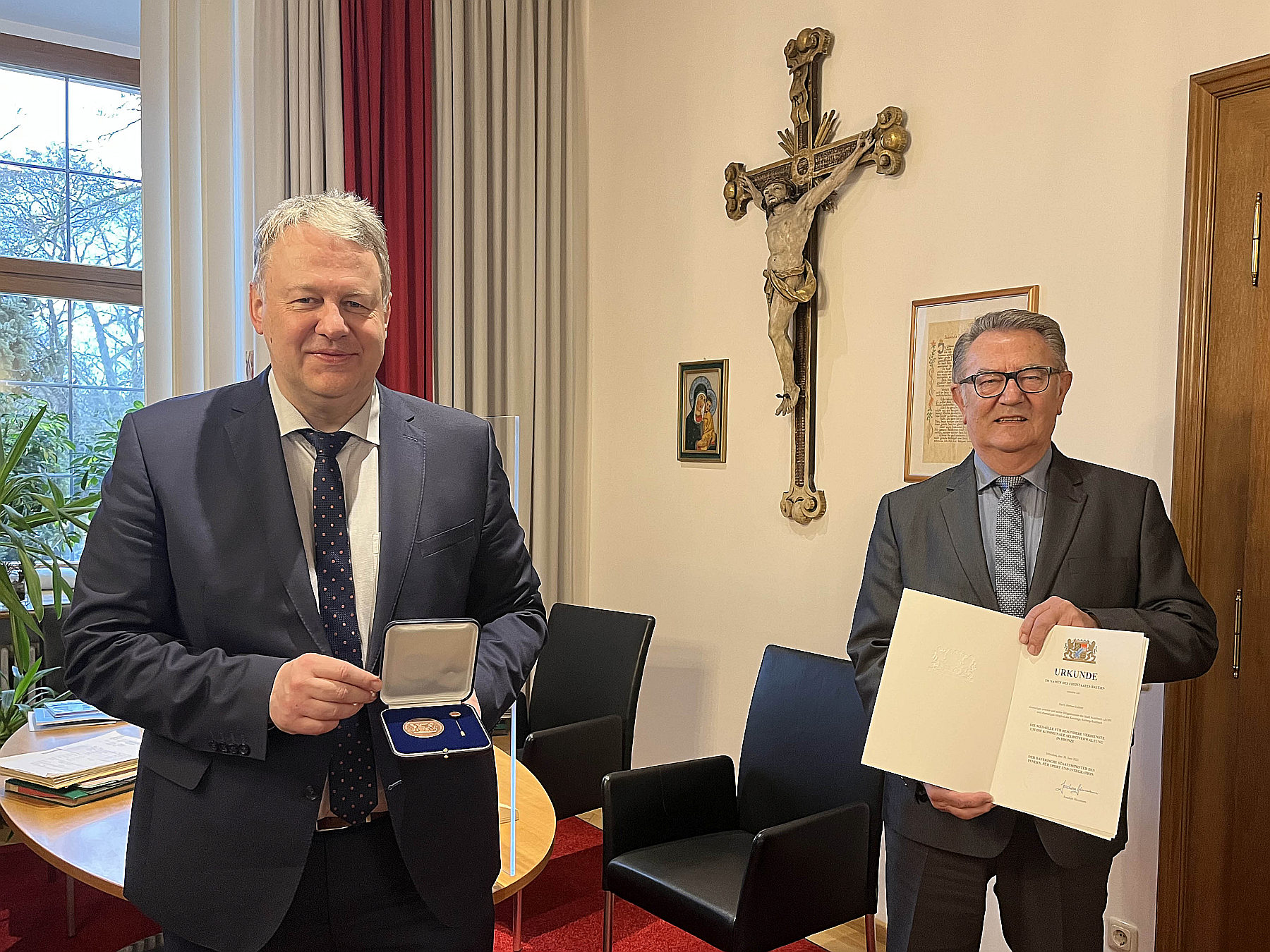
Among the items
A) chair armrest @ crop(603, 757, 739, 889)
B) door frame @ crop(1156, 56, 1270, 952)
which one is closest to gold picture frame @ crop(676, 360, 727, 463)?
chair armrest @ crop(603, 757, 739, 889)

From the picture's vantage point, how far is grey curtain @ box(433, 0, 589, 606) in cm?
399

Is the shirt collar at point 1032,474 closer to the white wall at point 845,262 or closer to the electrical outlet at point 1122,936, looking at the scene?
the white wall at point 845,262

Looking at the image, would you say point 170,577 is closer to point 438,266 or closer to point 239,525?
point 239,525

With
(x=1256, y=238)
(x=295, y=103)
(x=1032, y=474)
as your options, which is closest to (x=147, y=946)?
(x=1032, y=474)

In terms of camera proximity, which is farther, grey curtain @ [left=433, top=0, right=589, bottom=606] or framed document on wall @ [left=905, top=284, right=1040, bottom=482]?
grey curtain @ [left=433, top=0, right=589, bottom=606]

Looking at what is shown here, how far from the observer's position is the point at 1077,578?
1836 millimetres

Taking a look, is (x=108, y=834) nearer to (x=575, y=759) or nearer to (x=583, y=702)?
(x=575, y=759)

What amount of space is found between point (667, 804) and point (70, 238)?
3.02 meters

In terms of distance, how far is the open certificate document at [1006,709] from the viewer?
1.66 metres

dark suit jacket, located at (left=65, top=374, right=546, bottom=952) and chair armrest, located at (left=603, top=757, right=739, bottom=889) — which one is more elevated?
dark suit jacket, located at (left=65, top=374, right=546, bottom=952)

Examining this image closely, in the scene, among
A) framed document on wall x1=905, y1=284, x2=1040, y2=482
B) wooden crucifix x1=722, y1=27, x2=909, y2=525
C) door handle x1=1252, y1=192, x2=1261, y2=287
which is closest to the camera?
door handle x1=1252, y1=192, x2=1261, y2=287

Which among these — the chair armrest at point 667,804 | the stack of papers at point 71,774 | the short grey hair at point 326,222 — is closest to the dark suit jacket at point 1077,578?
the chair armrest at point 667,804

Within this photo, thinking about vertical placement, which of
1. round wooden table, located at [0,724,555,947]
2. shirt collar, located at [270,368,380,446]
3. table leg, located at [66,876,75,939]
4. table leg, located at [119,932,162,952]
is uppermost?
shirt collar, located at [270,368,380,446]

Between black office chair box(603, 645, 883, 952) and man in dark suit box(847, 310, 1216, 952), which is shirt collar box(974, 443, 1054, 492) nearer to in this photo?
man in dark suit box(847, 310, 1216, 952)
